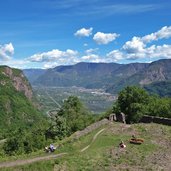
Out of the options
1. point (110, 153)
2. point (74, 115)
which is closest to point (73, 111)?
point (74, 115)

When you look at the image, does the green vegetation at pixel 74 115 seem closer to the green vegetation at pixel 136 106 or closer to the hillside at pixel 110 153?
the green vegetation at pixel 136 106

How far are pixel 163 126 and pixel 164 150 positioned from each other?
1508 cm

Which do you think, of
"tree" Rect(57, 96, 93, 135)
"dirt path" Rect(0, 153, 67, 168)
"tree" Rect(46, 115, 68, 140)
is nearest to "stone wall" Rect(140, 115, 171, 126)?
"tree" Rect(46, 115, 68, 140)

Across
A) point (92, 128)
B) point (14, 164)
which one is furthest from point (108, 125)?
point (14, 164)

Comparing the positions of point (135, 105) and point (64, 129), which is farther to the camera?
point (135, 105)

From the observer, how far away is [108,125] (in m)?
61.1

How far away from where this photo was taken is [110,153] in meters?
43.2

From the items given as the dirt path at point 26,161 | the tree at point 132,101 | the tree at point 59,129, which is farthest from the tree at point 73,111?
the dirt path at point 26,161

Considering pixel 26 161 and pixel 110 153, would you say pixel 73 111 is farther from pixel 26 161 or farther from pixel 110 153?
pixel 26 161

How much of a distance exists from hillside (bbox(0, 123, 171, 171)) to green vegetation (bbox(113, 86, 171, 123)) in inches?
798

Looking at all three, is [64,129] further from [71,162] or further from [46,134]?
[71,162]

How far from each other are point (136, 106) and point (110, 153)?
38.6 m

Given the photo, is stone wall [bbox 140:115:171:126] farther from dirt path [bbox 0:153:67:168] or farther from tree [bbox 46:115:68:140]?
dirt path [bbox 0:153:67:168]

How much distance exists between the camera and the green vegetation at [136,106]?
7725 centimetres
